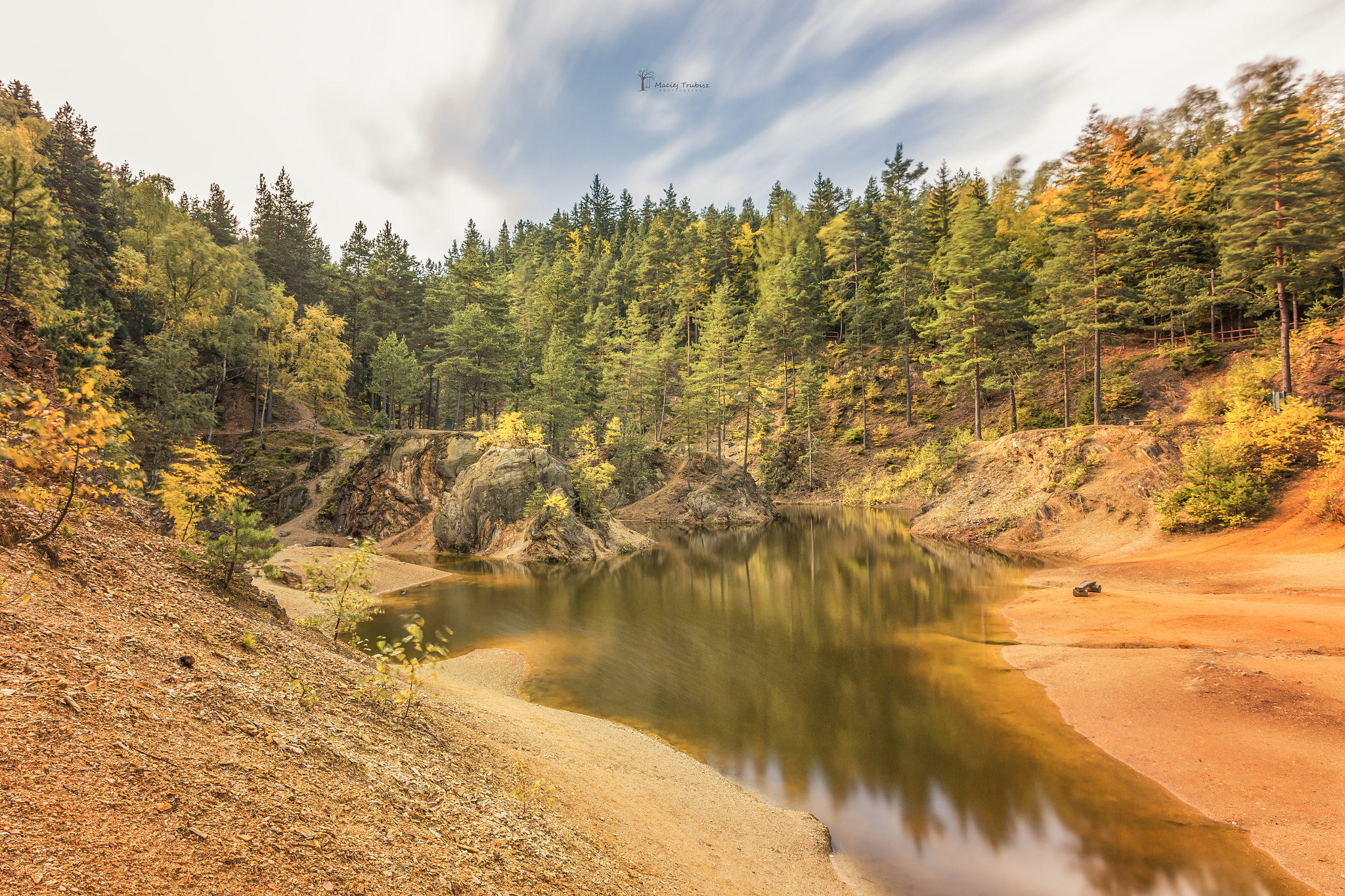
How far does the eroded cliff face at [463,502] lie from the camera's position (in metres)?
32.3

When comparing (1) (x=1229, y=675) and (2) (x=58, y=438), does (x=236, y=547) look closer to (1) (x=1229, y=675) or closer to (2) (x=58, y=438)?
(2) (x=58, y=438)

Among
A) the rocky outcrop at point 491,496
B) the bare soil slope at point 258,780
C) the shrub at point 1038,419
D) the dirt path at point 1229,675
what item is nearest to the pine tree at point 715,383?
the rocky outcrop at point 491,496

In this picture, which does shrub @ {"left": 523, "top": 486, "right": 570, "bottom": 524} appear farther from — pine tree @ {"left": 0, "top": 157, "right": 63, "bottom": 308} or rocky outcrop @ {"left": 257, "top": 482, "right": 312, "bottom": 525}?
pine tree @ {"left": 0, "top": 157, "right": 63, "bottom": 308}

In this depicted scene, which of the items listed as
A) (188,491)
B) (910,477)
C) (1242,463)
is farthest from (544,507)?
(910,477)

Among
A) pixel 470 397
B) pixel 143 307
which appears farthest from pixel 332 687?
pixel 470 397

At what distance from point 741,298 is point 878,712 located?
70266mm

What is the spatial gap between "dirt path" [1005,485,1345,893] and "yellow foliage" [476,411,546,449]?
27.8 m

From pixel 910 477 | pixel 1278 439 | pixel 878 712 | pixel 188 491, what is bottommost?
pixel 878 712

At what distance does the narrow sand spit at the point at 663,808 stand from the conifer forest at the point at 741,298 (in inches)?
527

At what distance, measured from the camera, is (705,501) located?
160 ft

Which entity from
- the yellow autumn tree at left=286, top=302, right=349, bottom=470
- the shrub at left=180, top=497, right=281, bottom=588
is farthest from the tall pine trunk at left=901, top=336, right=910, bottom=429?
the shrub at left=180, top=497, right=281, bottom=588

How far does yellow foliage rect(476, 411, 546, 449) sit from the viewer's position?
3531 cm

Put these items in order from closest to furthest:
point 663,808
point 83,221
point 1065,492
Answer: point 663,808
point 1065,492
point 83,221

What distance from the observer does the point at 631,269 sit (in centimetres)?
8275
